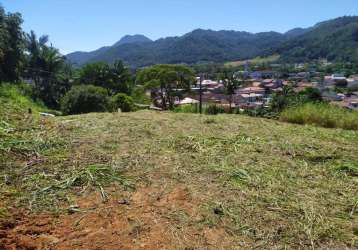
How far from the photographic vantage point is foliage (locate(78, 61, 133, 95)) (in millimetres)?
29438

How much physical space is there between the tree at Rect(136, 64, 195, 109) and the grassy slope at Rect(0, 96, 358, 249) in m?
20.3

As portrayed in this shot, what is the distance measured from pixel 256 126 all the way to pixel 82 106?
13970mm

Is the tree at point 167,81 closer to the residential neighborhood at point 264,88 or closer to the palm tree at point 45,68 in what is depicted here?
the residential neighborhood at point 264,88

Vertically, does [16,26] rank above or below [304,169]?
above

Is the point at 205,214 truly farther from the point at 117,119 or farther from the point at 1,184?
the point at 117,119

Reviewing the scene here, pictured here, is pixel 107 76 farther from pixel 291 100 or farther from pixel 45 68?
pixel 291 100

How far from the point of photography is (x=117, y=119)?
4.68m

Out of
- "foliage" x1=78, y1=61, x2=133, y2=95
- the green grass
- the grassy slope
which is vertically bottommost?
"foliage" x1=78, y1=61, x2=133, y2=95

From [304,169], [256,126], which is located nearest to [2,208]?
[304,169]

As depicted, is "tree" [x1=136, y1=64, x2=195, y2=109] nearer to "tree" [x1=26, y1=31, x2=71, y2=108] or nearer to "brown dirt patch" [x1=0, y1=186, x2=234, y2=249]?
"tree" [x1=26, y1=31, x2=71, y2=108]

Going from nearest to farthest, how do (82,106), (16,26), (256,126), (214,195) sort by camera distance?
(214,195) → (256,126) → (82,106) → (16,26)

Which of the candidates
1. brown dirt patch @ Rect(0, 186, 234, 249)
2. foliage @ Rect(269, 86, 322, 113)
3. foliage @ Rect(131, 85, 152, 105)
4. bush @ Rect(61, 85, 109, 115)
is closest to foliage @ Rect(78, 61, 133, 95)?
foliage @ Rect(131, 85, 152, 105)

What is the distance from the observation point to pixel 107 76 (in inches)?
1169

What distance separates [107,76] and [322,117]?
2570 centimetres
